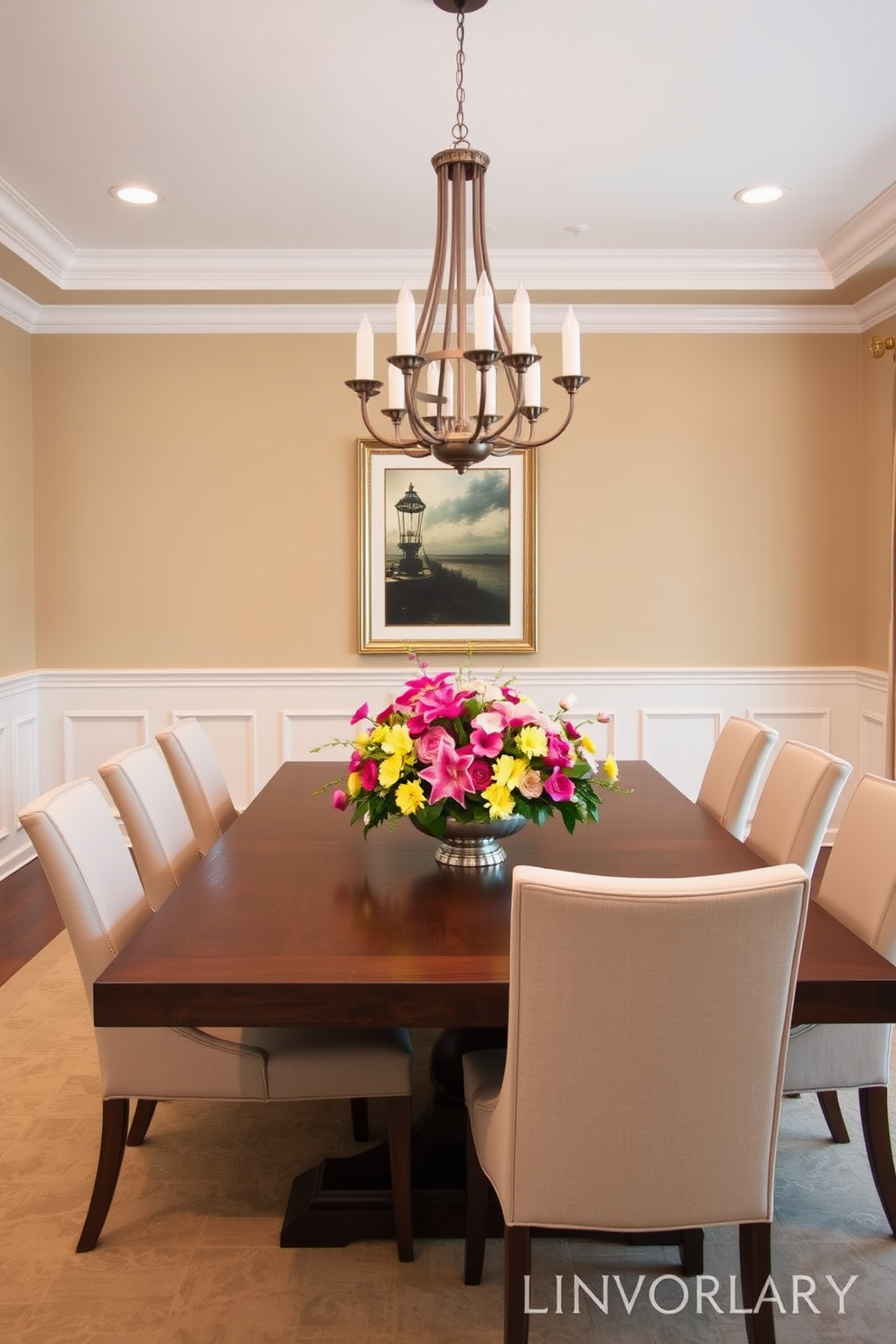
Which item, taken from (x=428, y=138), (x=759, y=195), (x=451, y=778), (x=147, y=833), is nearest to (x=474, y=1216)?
(x=451, y=778)

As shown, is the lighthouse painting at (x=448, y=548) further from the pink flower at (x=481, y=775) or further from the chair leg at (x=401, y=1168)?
the chair leg at (x=401, y=1168)

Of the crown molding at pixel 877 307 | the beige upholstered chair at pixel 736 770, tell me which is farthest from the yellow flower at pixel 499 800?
the crown molding at pixel 877 307

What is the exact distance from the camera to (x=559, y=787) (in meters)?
2.11

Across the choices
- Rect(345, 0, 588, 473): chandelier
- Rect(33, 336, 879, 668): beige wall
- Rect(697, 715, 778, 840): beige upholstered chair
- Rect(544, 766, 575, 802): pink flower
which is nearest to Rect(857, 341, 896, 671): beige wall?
Rect(33, 336, 879, 668): beige wall

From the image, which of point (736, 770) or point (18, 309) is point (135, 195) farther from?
point (736, 770)

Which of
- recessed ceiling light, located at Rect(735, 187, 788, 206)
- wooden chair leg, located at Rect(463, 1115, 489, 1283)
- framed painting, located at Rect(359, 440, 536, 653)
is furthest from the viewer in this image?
framed painting, located at Rect(359, 440, 536, 653)

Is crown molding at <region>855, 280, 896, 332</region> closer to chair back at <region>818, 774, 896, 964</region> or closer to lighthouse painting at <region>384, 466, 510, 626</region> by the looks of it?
lighthouse painting at <region>384, 466, 510, 626</region>

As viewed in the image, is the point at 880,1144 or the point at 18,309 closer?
the point at 880,1144

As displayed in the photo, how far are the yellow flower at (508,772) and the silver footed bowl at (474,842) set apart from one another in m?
0.18

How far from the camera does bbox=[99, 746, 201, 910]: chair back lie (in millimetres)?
2430

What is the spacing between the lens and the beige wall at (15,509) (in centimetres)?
459

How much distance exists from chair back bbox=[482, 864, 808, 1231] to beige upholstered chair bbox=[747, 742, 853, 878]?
0.92m

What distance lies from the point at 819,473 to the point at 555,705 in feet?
5.54

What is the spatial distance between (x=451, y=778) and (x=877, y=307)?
145 inches
